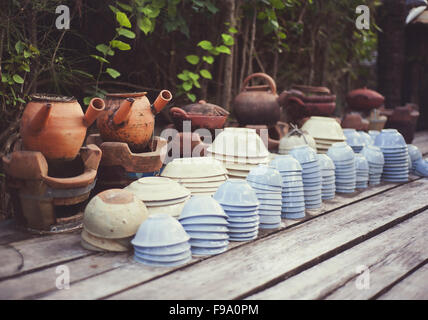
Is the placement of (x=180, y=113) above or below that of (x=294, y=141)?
above

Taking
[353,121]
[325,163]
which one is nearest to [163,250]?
[325,163]

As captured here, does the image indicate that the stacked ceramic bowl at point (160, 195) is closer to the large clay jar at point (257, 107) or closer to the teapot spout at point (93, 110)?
the teapot spout at point (93, 110)

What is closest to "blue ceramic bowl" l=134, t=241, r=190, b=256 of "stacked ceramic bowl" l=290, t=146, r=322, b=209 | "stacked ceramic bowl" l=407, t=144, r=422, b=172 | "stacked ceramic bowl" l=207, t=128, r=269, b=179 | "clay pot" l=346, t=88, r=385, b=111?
"stacked ceramic bowl" l=207, t=128, r=269, b=179

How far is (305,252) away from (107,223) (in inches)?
33.1

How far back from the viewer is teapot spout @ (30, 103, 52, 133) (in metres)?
2.03

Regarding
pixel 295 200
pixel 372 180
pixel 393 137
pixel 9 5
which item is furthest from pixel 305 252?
pixel 9 5

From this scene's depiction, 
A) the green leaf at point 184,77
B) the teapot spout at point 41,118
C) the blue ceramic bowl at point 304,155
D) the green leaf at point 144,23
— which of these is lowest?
the blue ceramic bowl at point 304,155

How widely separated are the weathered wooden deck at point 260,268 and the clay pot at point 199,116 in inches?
38.0

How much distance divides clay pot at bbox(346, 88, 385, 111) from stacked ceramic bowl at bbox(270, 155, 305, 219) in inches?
91.6

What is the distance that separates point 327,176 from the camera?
112 inches

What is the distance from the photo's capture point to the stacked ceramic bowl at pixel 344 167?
9.80 feet

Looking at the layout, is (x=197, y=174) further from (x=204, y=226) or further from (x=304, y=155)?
(x=304, y=155)

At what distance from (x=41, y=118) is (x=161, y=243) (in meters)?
0.79

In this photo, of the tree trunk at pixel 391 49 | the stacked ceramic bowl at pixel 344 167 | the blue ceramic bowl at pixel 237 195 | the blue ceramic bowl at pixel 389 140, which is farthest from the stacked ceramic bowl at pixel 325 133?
the tree trunk at pixel 391 49
